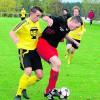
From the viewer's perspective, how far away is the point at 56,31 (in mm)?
10086

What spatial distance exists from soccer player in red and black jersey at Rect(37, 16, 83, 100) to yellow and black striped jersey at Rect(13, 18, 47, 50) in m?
0.16

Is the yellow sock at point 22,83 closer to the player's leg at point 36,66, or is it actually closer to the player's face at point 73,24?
the player's leg at point 36,66

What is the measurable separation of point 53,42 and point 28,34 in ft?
1.97

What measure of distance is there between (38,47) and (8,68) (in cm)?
507

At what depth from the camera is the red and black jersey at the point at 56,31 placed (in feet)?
33.0

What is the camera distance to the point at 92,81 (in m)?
13.0

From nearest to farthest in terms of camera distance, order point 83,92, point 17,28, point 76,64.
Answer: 1. point 17,28
2. point 83,92
3. point 76,64

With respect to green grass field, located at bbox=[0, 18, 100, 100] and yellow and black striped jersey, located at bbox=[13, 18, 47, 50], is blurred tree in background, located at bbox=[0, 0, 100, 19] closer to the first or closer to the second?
green grass field, located at bbox=[0, 18, 100, 100]

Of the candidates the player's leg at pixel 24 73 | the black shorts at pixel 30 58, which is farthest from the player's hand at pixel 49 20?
the player's leg at pixel 24 73

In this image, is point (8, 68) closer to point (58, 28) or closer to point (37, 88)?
point (37, 88)

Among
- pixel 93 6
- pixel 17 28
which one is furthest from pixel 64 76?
pixel 93 6

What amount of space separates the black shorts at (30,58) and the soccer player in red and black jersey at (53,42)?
0.14m

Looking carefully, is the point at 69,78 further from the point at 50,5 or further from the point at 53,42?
the point at 50,5

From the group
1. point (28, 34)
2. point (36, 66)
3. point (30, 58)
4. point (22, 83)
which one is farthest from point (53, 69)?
point (28, 34)
